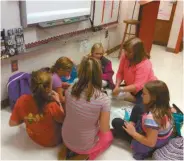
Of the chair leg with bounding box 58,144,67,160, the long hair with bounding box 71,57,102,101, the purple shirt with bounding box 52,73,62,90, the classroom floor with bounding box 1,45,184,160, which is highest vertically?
the long hair with bounding box 71,57,102,101

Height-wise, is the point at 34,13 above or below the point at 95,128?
above

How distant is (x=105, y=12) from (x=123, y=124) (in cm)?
205

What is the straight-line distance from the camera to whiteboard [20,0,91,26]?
5.81 ft

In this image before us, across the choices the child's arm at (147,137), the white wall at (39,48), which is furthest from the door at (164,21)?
the child's arm at (147,137)

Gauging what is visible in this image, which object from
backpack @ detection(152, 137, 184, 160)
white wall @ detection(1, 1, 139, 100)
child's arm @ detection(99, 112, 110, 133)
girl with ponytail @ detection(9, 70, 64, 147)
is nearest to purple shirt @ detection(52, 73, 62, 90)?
girl with ponytail @ detection(9, 70, 64, 147)

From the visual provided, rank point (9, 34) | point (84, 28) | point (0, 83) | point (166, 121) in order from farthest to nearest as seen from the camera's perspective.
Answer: point (84, 28) < point (0, 83) < point (9, 34) < point (166, 121)

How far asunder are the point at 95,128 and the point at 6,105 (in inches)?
42.9

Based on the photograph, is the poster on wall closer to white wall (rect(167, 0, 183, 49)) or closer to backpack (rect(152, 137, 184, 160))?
white wall (rect(167, 0, 183, 49))

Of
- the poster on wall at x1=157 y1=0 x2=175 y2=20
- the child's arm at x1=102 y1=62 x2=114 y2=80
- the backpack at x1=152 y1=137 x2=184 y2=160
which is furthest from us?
the poster on wall at x1=157 y1=0 x2=175 y2=20

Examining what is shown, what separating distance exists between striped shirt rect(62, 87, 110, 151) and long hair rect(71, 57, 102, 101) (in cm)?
3

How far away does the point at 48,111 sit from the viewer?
1.33 meters

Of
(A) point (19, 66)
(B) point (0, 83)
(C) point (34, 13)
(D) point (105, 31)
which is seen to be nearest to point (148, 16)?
(D) point (105, 31)

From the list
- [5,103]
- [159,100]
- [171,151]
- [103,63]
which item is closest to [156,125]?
[159,100]

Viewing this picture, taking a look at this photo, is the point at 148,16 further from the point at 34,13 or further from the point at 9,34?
the point at 9,34
